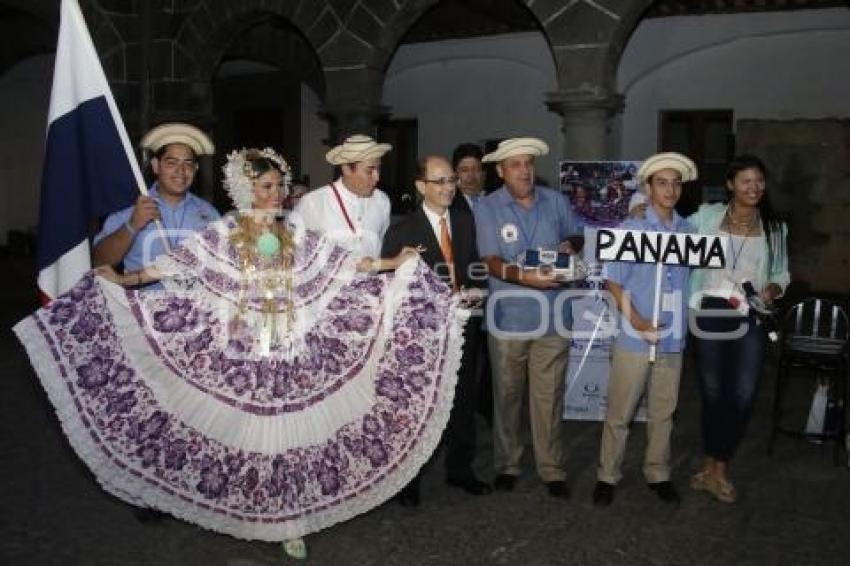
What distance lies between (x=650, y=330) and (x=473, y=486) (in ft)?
4.61

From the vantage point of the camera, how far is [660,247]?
4555 mm

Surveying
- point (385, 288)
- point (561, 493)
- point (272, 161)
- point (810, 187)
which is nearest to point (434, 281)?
point (385, 288)

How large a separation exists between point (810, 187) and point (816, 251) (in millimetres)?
927

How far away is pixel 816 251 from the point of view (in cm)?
1186

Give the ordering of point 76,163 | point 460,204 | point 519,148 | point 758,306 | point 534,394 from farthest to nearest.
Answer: point 460,204
point 534,394
point 519,148
point 758,306
point 76,163

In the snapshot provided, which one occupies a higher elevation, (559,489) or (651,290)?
(651,290)

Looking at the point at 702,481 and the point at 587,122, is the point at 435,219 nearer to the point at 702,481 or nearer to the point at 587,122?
the point at 702,481

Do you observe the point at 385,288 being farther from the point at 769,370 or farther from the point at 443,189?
the point at 769,370

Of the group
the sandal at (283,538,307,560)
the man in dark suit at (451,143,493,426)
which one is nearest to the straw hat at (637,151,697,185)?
the man in dark suit at (451,143,493,426)

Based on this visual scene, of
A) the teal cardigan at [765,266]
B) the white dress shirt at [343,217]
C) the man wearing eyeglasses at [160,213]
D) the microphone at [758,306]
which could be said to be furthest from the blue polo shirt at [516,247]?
the man wearing eyeglasses at [160,213]

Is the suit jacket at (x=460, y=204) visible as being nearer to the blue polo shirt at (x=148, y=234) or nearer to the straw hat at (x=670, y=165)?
the straw hat at (x=670, y=165)

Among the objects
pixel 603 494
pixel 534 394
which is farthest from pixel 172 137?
pixel 603 494

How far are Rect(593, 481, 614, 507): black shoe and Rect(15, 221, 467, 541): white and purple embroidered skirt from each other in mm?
1167

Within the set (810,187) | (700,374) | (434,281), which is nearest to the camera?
(434,281)
